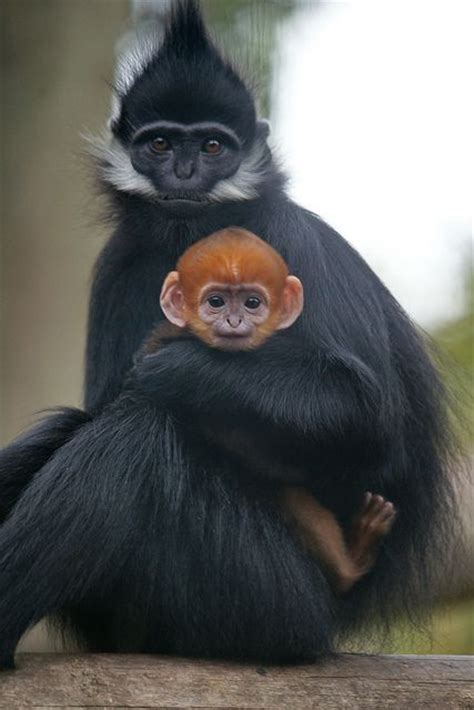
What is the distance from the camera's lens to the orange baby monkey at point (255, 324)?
2.80 m

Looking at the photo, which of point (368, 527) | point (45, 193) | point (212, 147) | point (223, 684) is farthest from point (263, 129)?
point (45, 193)

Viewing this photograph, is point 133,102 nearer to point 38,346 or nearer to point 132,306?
point 132,306

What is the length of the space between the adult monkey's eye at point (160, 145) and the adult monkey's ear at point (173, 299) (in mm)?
374

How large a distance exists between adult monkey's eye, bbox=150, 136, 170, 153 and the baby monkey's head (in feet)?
1.18

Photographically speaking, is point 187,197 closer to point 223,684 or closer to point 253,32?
point 253,32

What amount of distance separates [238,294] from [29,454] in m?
0.56

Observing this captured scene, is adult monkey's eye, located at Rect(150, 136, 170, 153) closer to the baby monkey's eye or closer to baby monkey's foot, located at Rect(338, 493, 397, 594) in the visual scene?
the baby monkey's eye

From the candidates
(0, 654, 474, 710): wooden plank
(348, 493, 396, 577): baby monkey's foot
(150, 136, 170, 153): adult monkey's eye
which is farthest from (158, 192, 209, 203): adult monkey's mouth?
(0, 654, 474, 710): wooden plank

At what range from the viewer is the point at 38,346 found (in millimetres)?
4617

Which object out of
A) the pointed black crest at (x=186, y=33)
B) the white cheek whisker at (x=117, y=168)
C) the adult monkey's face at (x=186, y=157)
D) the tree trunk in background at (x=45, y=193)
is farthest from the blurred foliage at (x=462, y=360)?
the tree trunk in background at (x=45, y=193)

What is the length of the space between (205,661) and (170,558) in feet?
0.69

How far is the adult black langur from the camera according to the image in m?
2.66

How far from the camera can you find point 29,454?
2.96 m

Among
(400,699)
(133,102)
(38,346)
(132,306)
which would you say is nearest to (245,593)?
(400,699)
